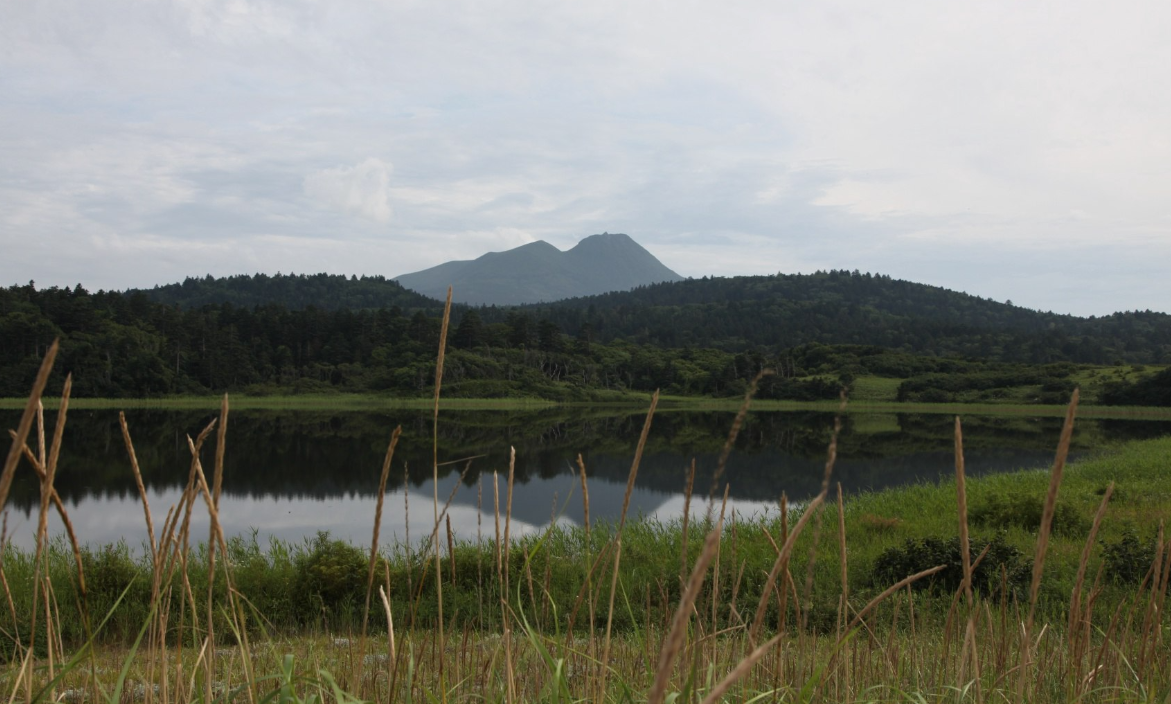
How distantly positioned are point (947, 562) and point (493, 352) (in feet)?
312

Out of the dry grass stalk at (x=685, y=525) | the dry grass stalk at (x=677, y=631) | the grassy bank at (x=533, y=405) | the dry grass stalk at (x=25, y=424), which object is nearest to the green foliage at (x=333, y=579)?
the dry grass stalk at (x=685, y=525)

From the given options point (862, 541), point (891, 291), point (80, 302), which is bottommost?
point (862, 541)

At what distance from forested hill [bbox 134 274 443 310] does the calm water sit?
109 meters

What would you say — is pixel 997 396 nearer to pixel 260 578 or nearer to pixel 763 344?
pixel 763 344

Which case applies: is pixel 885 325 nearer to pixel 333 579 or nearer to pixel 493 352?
pixel 493 352

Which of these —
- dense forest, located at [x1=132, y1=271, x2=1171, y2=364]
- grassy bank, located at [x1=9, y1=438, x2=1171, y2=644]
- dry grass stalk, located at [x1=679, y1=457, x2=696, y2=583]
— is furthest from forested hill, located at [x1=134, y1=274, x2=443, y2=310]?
dry grass stalk, located at [x1=679, y1=457, x2=696, y2=583]

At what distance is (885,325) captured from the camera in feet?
488

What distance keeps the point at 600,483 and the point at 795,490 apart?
7163mm

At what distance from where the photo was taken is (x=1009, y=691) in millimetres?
2543

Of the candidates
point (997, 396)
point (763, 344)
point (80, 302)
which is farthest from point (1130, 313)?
point (80, 302)

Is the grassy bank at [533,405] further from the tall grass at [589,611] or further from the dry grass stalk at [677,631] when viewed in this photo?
the dry grass stalk at [677,631]

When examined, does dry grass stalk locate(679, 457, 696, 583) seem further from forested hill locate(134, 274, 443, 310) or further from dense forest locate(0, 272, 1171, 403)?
forested hill locate(134, 274, 443, 310)

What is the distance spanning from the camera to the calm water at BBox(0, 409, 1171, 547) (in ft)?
65.5

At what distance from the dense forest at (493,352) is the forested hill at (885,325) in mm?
581
